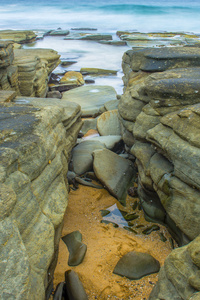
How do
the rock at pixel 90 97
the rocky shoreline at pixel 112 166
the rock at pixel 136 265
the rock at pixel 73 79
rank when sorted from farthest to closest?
1. the rock at pixel 73 79
2. the rock at pixel 90 97
3. the rock at pixel 136 265
4. the rocky shoreline at pixel 112 166

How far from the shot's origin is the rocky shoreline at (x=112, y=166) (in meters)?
2.07

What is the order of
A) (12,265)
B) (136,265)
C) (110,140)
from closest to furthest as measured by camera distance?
(12,265) < (136,265) < (110,140)

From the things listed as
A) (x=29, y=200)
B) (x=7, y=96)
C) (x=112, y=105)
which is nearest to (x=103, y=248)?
(x=29, y=200)

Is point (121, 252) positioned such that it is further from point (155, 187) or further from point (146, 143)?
point (146, 143)

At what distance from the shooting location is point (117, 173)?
14.1 ft

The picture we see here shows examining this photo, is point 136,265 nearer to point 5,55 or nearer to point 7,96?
point 7,96

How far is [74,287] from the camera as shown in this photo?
2.66m

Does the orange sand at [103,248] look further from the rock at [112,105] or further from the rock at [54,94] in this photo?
the rock at [54,94]

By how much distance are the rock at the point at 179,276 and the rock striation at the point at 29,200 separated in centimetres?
90

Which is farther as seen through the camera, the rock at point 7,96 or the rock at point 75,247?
the rock at point 7,96

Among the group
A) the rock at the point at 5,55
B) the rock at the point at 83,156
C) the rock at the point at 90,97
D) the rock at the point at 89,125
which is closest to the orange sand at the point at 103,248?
the rock at the point at 83,156

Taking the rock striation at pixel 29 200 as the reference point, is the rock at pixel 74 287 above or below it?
below

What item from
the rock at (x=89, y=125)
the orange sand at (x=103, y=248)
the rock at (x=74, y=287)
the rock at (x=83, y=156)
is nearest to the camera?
the rock at (x=74, y=287)

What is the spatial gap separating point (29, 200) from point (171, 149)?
150cm
